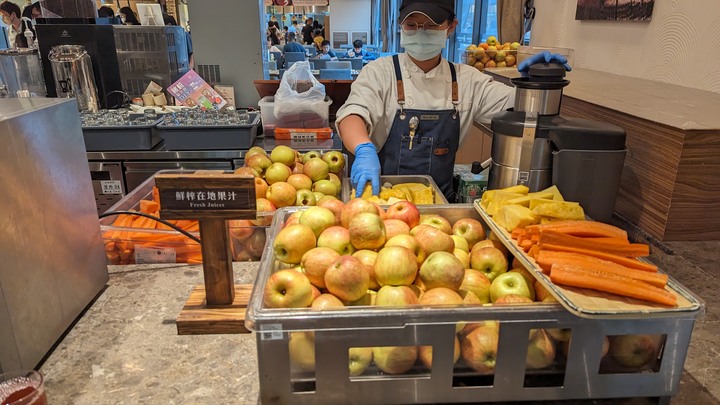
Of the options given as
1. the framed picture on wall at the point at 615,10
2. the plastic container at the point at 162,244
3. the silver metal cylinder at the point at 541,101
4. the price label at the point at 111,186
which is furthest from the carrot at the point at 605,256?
the price label at the point at 111,186

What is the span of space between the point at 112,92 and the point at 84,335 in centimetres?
313

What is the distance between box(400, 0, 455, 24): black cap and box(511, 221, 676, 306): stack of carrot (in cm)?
136

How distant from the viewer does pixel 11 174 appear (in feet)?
3.40

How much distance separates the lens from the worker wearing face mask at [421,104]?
2461 mm

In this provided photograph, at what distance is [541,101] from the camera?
159cm

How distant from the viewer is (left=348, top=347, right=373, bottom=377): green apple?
3.13 feet

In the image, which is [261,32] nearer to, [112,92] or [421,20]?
[112,92]

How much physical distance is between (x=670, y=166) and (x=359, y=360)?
1.31 metres

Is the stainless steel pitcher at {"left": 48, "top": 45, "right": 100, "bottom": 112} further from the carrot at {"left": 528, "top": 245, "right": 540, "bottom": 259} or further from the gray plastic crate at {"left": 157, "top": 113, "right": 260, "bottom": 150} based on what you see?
the carrot at {"left": 528, "top": 245, "right": 540, "bottom": 259}

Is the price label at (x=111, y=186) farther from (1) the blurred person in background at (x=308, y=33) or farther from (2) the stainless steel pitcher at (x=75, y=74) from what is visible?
(1) the blurred person in background at (x=308, y=33)

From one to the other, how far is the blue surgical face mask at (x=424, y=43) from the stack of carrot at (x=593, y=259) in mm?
1449

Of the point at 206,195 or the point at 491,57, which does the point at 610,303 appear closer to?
the point at 206,195

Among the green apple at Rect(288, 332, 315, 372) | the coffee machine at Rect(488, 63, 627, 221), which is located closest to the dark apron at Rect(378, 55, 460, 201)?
the coffee machine at Rect(488, 63, 627, 221)

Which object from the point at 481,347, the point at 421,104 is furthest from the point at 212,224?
the point at 421,104
